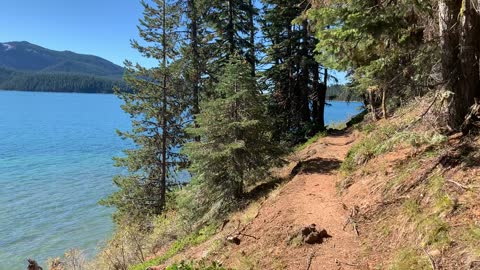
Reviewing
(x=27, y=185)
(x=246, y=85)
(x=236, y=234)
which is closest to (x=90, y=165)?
(x=27, y=185)

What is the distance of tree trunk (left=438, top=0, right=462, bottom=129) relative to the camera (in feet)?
20.5

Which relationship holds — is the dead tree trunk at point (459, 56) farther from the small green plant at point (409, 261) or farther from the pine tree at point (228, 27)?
the pine tree at point (228, 27)

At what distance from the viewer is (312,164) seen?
10984 millimetres

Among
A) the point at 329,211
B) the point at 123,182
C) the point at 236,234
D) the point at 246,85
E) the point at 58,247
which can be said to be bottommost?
the point at 58,247

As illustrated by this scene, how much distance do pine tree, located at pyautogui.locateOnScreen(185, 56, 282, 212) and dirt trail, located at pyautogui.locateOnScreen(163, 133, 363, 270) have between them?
1.38 meters

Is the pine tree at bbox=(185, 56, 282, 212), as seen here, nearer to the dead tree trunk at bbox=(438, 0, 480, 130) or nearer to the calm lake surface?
the dead tree trunk at bbox=(438, 0, 480, 130)

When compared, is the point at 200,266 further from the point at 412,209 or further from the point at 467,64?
the point at 467,64

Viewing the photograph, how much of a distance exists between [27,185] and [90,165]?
719cm

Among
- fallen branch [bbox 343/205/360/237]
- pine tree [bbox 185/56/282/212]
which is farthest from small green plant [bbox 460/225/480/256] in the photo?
pine tree [bbox 185/56/282/212]

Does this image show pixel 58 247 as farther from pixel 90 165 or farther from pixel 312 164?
pixel 90 165

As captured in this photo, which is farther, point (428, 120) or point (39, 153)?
point (39, 153)

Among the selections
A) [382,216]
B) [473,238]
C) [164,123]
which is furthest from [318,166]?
[164,123]

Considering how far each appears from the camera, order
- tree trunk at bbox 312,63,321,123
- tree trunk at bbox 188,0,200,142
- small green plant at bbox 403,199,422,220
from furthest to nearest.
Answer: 1. tree trunk at bbox 312,63,321,123
2. tree trunk at bbox 188,0,200,142
3. small green plant at bbox 403,199,422,220

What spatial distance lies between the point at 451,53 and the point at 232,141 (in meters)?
5.84
